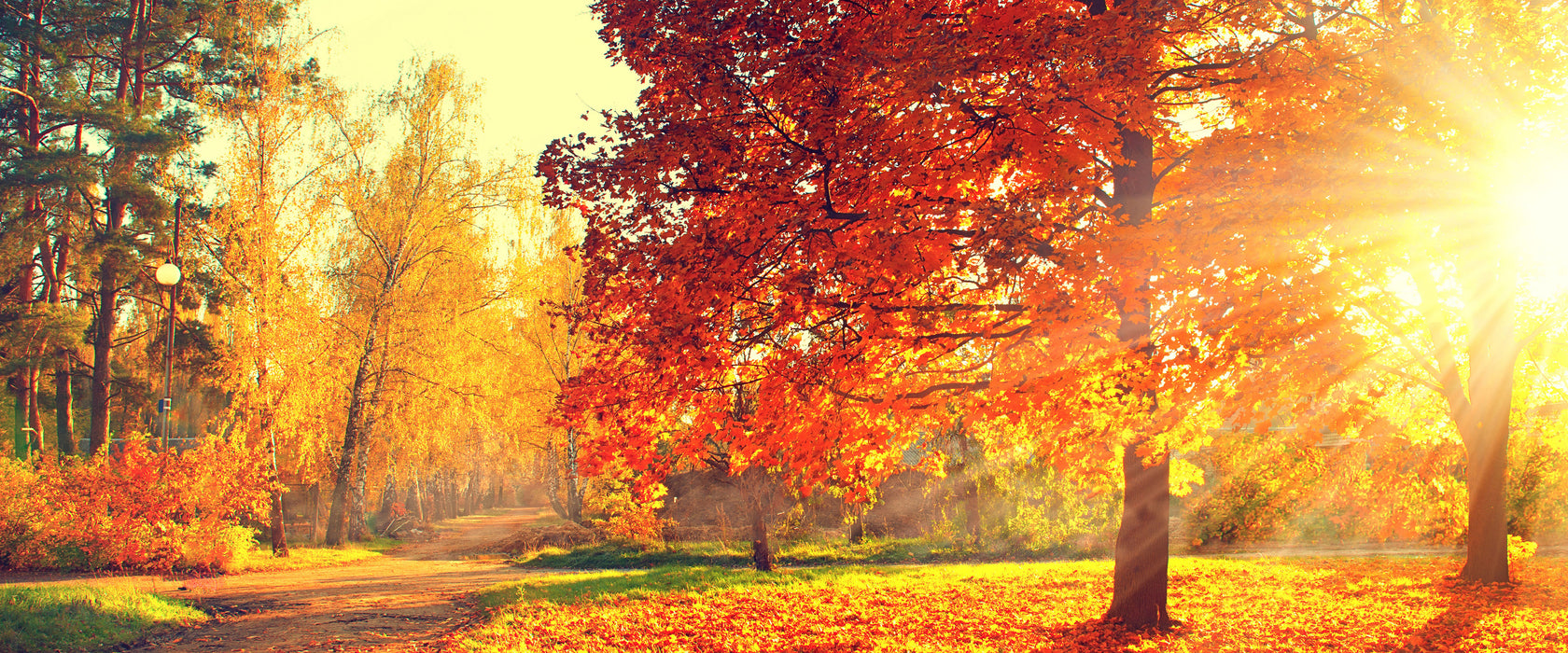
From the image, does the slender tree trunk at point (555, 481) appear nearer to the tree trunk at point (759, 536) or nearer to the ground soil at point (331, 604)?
the ground soil at point (331, 604)

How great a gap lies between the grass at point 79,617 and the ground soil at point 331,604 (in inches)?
15.6

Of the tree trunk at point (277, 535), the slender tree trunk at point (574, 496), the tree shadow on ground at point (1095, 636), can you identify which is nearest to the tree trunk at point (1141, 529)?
the tree shadow on ground at point (1095, 636)

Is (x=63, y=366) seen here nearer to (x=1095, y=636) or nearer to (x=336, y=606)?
(x=336, y=606)

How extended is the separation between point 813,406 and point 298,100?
66.9 feet

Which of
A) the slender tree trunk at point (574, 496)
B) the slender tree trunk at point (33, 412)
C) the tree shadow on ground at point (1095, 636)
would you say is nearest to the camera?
the tree shadow on ground at point (1095, 636)

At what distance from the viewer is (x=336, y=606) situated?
1105 centimetres

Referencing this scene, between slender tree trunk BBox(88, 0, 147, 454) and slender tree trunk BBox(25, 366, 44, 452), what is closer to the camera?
slender tree trunk BBox(88, 0, 147, 454)

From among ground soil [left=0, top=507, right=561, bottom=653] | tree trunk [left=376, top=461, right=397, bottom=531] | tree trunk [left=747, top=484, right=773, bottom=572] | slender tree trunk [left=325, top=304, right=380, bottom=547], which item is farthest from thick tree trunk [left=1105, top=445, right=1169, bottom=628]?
tree trunk [left=376, top=461, right=397, bottom=531]

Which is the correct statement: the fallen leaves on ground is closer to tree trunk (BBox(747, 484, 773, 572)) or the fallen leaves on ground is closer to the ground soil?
the ground soil

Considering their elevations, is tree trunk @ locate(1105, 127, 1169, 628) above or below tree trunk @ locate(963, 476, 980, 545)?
above

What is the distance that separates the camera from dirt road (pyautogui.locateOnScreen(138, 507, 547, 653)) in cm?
844

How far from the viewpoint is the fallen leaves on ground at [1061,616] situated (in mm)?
7273

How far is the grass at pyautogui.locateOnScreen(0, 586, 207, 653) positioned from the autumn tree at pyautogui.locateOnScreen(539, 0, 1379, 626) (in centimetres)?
669

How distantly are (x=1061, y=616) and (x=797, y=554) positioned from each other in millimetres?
9554
